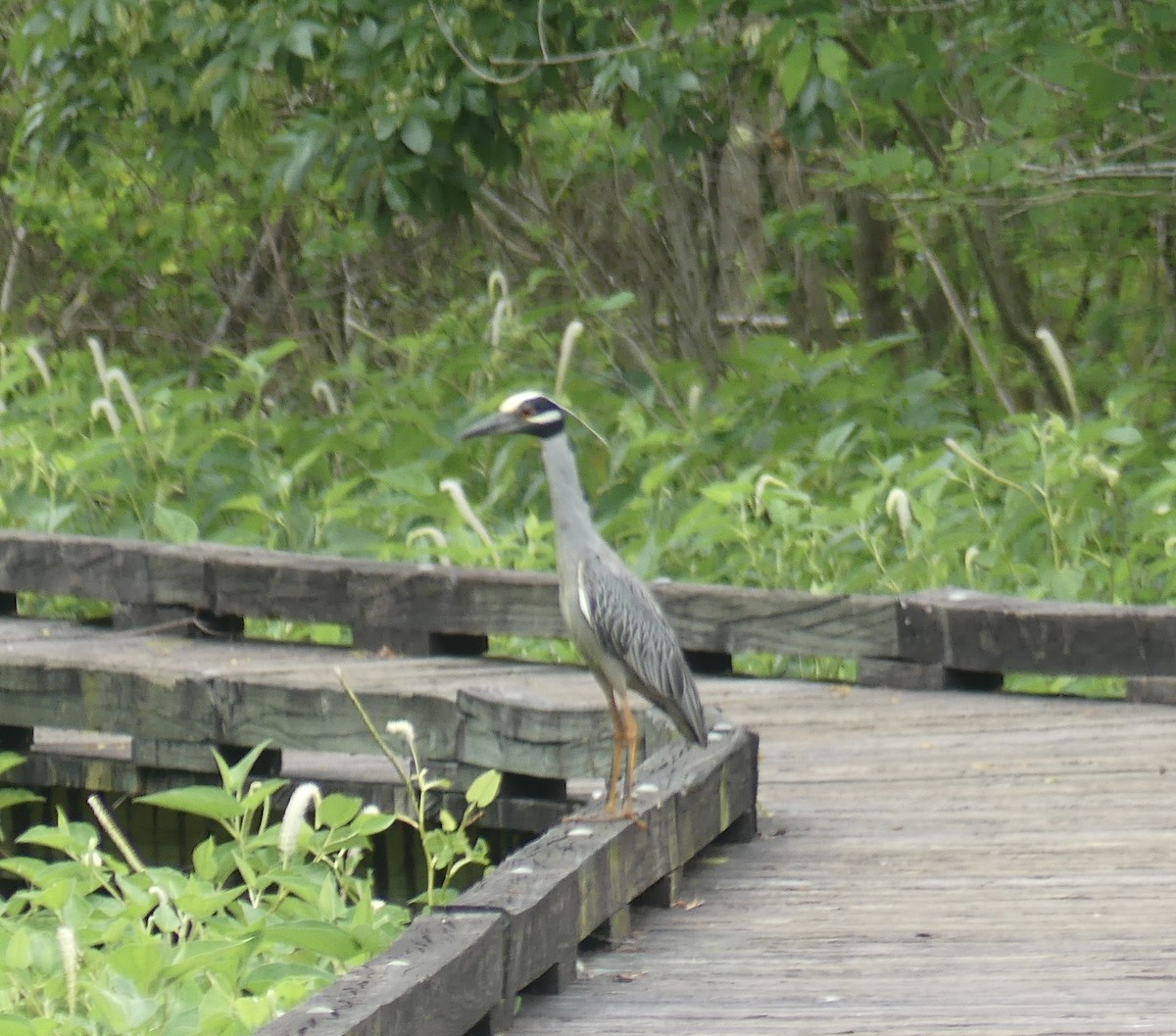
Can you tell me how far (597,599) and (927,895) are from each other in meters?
0.97

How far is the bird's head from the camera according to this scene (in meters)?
4.31

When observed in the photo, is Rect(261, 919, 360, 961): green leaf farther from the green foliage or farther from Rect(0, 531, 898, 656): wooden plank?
the green foliage

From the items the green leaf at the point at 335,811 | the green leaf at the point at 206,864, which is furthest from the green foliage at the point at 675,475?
the green leaf at the point at 206,864

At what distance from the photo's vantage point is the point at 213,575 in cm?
743

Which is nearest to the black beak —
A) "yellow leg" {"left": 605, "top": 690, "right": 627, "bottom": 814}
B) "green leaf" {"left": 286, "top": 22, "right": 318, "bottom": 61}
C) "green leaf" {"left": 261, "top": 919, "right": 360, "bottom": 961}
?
"yellow leg" {"left": 605, "top": 690, "right": 627, "bottom": 814}

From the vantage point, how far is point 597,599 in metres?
4.25

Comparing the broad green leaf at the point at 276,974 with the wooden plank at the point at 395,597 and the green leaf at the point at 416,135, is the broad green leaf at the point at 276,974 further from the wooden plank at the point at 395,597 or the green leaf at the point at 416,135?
the green leaf at the point at 416,135

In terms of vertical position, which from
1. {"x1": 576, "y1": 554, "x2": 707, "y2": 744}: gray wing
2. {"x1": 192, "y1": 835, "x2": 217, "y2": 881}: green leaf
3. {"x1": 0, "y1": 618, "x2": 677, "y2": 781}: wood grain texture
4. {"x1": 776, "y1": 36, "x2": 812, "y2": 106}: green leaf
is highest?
{"x1": 776, "y1": 36, "x2": 812, "y2": 106}: green leaf

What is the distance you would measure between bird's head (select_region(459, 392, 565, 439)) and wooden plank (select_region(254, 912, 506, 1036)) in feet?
3.84

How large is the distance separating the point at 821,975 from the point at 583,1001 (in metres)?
0.46

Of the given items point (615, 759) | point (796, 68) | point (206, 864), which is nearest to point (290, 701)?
point (206, 864)

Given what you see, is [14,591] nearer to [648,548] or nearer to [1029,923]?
[648,548]

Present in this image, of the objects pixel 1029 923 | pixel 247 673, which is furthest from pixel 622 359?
pixel 1029 923

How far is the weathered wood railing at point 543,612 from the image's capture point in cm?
627
